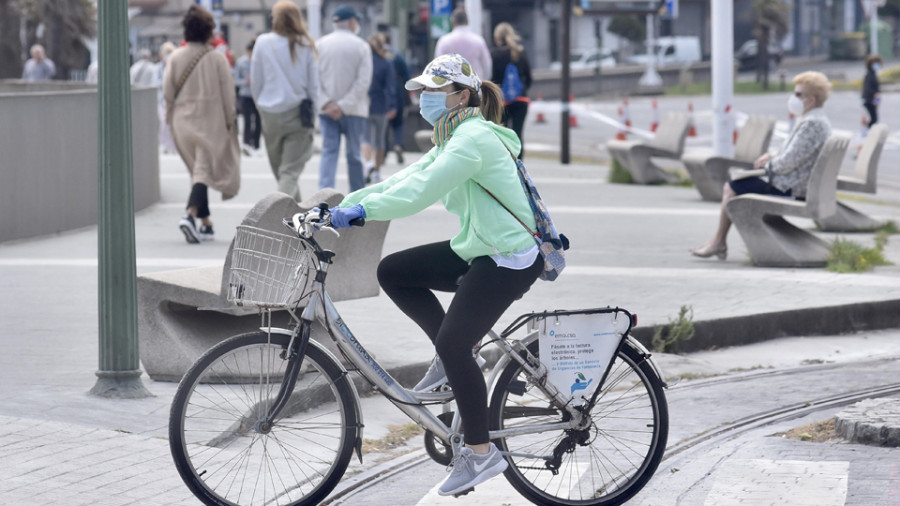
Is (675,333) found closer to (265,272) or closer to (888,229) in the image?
(265,272)

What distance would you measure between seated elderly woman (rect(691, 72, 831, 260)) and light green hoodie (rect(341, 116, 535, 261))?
5.85 meters

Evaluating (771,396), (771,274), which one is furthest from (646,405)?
(771,274)

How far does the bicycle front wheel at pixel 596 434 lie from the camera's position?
488cm

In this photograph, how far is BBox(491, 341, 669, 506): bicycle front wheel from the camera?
16.0 feet

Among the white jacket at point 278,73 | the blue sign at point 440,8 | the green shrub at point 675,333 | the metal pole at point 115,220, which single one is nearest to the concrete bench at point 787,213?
the green shrub at point 675,333

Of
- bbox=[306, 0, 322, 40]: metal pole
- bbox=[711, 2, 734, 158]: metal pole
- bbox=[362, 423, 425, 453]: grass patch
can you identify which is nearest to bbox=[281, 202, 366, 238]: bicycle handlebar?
bbox=[362, 423, 425, 453]: grass patch

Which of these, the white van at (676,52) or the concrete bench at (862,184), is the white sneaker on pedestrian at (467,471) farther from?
the white van at (676,52)

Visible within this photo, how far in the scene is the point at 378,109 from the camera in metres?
16.2

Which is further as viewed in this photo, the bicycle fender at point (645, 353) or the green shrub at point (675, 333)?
the green shrub at point (675, 333)

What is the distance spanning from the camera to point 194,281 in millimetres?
6641

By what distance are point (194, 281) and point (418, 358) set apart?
1.13 metres

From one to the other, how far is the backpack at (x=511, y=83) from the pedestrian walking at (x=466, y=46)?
0.43m

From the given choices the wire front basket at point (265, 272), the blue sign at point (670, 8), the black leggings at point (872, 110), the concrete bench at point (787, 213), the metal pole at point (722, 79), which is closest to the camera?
the wire front basket at point (265, 272)

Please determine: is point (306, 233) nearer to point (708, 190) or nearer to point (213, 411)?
point (213, 411)
